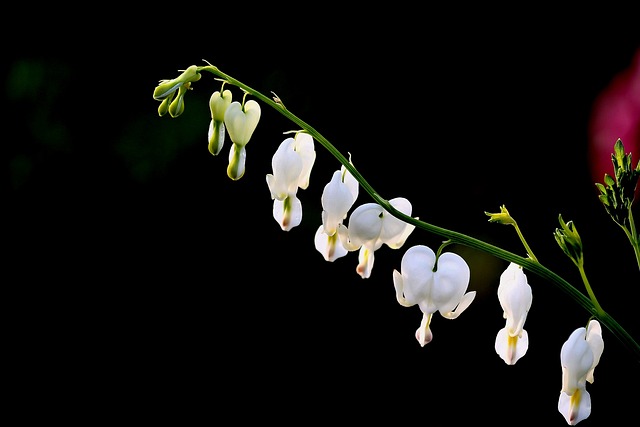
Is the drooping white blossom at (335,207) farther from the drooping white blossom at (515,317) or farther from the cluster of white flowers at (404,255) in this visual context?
the drooping white blossom at (515,317)

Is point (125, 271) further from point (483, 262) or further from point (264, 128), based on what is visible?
point (483, 262)

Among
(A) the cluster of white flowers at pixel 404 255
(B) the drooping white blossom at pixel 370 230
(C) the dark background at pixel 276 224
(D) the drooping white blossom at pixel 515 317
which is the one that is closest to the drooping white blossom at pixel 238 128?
(A) the cluster of white flowers at pixel 404 255

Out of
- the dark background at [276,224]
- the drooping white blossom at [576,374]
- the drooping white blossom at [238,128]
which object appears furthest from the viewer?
the dark background at [276,224]

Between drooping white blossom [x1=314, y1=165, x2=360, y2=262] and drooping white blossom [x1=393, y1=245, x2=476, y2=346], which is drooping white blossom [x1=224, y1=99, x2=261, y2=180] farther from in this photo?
drooping white blossom [x1=393, y1=245, x2=476, y2=346]

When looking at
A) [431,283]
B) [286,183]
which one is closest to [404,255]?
[431,283]

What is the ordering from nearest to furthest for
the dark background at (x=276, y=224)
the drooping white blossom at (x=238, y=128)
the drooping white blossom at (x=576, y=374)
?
the drooping white blossom at (x=576, y=374) < the drooping white blossom at (x=238, y=128) < the dark background at (x=276, y=224)

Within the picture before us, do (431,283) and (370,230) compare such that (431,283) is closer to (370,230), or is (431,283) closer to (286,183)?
(370,230)

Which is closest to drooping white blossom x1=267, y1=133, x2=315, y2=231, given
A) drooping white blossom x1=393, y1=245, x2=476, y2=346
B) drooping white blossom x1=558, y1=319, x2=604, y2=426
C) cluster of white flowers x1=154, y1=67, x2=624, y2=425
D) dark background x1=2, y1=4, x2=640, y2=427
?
cluster of white flowers x1=154, y1=67, x2=624, y2=425
